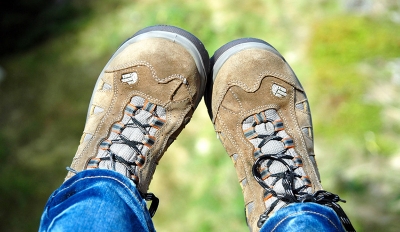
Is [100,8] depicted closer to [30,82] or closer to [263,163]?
[30,82]

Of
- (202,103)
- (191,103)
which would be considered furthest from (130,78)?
(202,103)

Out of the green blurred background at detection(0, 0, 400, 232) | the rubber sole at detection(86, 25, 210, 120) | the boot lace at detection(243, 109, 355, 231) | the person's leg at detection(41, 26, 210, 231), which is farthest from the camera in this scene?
the green blurred background at detection(0, 0, 400, 232)

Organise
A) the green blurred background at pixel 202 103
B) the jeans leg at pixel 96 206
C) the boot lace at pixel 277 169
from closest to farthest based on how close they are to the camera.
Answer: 1. the jeans leg at pixel 96 206
2. the boot lace at pixel 277 169
3. the green blurred background at pixel 202 103

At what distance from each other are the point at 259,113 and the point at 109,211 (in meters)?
0.62

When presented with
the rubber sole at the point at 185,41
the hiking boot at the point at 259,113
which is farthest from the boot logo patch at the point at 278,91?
the rubber sole at the point at 185,41

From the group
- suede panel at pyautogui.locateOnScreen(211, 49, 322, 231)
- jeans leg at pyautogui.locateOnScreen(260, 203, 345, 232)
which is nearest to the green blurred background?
suede panel at pyautogui.locateOnScreen(211, 49, 322, 231)

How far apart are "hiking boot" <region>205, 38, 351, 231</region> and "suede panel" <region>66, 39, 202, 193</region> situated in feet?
0.38

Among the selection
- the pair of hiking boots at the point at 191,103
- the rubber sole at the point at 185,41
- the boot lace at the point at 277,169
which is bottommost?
the boot lace at the point at 277,169

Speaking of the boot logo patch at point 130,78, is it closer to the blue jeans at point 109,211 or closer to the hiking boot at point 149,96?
the hiking boot at point 149,96

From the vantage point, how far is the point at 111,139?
1.27 meters

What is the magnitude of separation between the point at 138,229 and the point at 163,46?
2.07 feet

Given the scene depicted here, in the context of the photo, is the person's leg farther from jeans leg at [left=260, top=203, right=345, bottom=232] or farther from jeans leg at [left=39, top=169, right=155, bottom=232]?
jeans leg at [left=260, top=203, right=345, bottom=232]

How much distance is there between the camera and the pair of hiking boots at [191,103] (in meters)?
1.27

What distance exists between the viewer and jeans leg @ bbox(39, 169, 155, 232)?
0.87m
